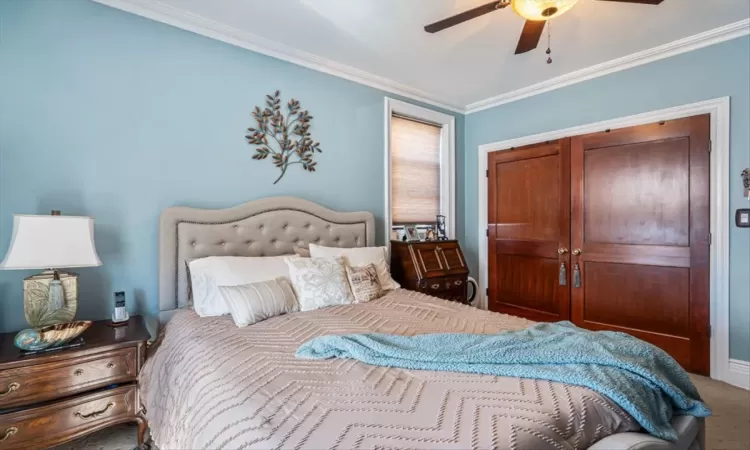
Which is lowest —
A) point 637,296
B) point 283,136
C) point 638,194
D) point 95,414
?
point 95,414

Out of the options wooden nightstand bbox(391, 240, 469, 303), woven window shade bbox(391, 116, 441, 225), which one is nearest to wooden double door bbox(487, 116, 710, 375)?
woven window shade bbox(391, 116, 441, 225)

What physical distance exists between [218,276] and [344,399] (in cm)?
137

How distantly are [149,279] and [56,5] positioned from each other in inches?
65.7

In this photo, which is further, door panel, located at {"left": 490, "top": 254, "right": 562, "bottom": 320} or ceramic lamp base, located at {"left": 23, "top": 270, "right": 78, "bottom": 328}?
door panel, located at {"left": 490, "top": 254, "right": 562, "bottom": 320}

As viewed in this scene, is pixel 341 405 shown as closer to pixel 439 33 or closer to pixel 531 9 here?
pixel 531 9

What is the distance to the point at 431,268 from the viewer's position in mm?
3305

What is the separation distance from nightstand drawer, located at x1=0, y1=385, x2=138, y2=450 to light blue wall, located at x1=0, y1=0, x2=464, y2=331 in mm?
597

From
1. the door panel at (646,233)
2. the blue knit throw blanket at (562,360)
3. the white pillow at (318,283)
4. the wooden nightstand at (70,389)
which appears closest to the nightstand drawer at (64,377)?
the wooden nightstand at (70,389)

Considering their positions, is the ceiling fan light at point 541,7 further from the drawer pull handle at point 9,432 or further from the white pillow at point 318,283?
the drawer pull handle at point 9,432

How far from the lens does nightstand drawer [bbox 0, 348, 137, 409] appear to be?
4.91ft

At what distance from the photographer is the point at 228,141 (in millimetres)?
2619

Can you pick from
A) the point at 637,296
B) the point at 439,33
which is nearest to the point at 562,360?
the point at 439,33

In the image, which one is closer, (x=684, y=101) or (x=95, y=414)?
(x=95, y=414)

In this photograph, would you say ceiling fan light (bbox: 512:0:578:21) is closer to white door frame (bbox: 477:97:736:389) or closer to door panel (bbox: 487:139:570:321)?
white door frame (bbox: 477:97:736:389)
